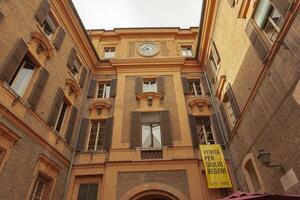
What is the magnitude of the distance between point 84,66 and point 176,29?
748cm

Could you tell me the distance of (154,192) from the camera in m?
9.59

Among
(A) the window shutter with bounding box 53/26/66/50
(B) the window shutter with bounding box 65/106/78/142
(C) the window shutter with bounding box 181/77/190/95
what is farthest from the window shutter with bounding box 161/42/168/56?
(B) the window shutter with bounding box 65/106/78/142

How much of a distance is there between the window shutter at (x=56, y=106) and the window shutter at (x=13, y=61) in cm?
230

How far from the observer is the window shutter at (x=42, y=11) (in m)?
9.14

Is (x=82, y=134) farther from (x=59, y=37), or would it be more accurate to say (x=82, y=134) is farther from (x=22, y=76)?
(x=59, y=37)

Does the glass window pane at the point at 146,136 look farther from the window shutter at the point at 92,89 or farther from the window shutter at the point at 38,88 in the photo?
the window shutter at the point at 38,88

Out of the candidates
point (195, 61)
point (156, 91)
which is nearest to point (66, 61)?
point (156, 91)

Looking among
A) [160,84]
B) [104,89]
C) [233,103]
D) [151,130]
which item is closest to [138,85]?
[160,84]

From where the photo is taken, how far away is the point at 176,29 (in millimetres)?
16688

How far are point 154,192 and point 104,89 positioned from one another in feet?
22.5

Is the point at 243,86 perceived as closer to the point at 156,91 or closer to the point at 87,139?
the point at 156,91

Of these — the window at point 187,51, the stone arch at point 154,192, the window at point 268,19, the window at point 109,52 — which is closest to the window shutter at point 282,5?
the window at point 268,19

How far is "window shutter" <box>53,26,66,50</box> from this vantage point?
1031 cm

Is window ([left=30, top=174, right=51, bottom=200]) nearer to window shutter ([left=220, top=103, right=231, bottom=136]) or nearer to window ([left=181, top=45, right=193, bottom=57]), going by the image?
window shutter ([left=220, top=103, right=231, bottom=136])
